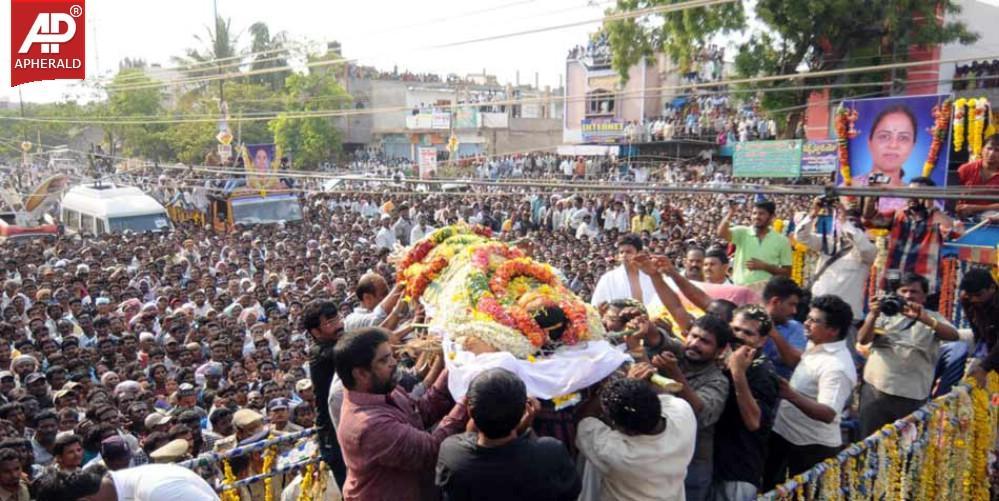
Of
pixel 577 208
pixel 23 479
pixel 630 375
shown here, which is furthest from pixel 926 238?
pixel 577 208

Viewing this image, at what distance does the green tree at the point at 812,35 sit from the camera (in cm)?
1919

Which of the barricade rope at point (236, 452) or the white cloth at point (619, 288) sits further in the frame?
the white cloth at point (619, 288)

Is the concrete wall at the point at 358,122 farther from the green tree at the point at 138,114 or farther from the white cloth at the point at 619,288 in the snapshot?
the white cloth at the point at 619,288

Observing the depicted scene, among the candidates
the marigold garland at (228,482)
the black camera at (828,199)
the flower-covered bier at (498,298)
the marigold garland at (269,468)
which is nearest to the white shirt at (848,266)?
the black camera at (828,199)

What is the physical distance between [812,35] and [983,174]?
48.8 ft

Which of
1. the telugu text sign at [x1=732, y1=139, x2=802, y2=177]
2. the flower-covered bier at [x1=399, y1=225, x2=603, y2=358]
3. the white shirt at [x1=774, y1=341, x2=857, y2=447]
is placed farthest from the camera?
the telugu text sign at [x1=732, y1=139, x2=802, y2=177]

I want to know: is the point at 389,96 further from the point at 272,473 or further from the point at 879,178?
the point at 272,473

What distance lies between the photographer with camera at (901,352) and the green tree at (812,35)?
15.4m

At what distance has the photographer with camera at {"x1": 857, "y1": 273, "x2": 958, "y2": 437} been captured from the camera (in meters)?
4.59

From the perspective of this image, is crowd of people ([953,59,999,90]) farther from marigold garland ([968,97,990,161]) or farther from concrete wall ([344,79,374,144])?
concrete wall ([344,79,374,144])

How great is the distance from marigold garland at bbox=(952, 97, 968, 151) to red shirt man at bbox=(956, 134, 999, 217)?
1.05ft

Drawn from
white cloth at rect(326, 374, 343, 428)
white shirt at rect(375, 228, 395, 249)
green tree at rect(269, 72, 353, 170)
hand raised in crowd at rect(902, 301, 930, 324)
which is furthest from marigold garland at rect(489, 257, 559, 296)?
green tree at rect(269, 72, 353, 170)

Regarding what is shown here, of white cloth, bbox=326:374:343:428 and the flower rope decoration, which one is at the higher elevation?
the flower rope decoration

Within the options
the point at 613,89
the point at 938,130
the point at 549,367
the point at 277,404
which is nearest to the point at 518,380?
the point at 549,367
